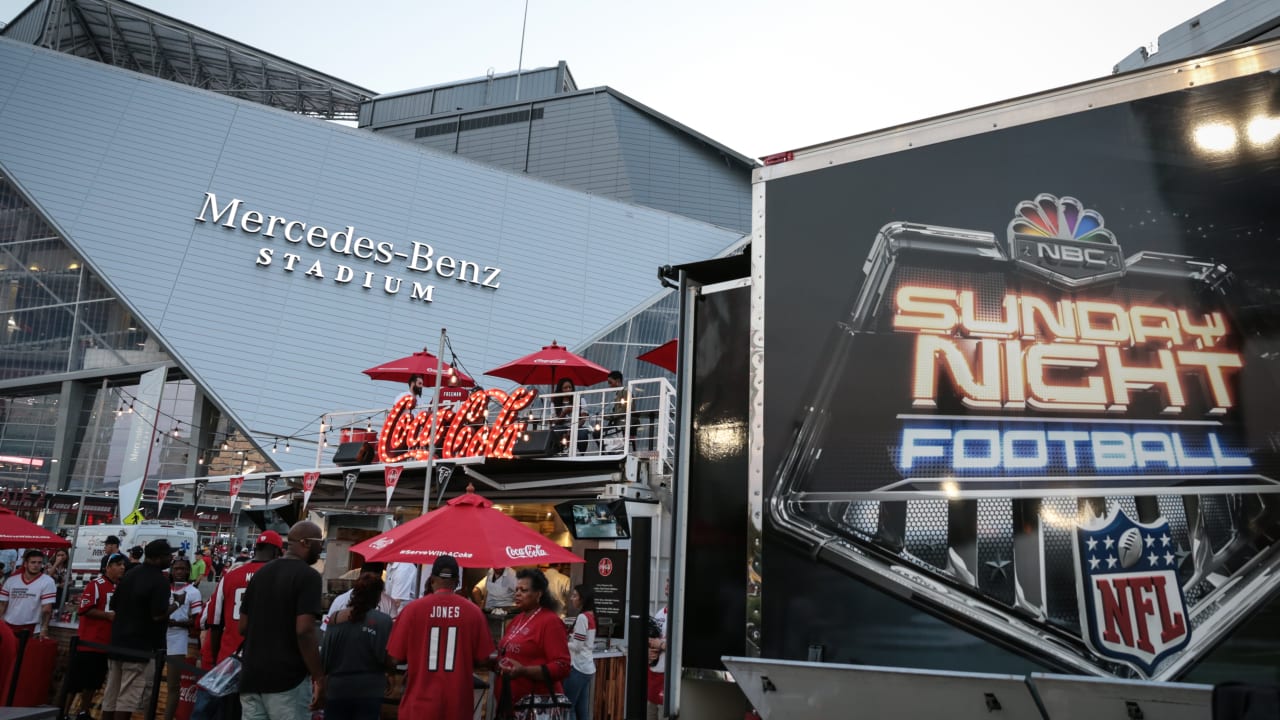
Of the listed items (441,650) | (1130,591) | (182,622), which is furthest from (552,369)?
(1130,591)

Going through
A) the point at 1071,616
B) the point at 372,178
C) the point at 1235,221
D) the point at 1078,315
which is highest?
the point at 372,178

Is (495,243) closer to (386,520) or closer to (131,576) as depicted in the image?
(386,520)

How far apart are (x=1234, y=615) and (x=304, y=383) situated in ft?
89.5

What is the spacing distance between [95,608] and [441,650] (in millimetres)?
5830

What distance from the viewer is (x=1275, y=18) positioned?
10.2m

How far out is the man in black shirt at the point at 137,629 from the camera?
27.1 ft

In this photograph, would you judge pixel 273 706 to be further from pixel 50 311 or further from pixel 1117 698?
pixel 50 311

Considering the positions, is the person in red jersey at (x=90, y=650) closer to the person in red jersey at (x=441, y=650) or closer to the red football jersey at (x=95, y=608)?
the red football jersey at (x=95, y=608)

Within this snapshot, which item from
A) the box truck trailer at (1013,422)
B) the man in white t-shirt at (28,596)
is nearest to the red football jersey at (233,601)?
the box truck trailer at (1013,422)

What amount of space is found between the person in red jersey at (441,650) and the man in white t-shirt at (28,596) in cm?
743

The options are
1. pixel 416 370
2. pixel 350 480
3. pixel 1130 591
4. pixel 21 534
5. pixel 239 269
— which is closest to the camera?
pixel 1130 591

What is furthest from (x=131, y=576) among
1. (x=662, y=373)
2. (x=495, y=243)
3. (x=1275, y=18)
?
(x=662, y=373)

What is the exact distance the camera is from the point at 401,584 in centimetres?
1202

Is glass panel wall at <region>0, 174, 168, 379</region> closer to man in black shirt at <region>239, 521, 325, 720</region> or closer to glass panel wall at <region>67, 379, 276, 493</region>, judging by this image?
glass panel wall at <region>67, 379, 276, 493</region>
